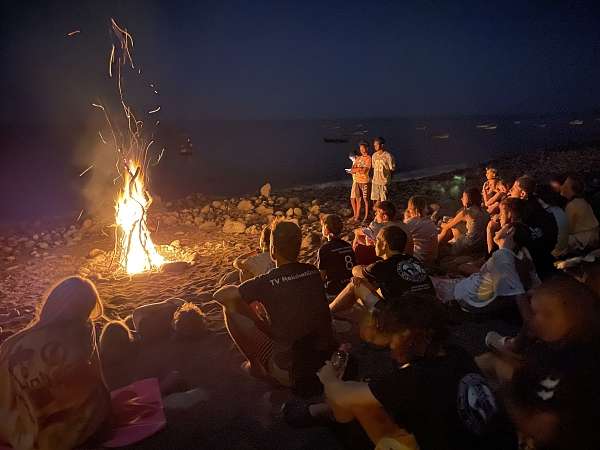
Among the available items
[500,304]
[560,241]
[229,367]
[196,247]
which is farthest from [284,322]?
[196,247]

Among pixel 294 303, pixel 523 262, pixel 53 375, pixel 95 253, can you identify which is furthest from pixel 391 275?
pixel 95 253

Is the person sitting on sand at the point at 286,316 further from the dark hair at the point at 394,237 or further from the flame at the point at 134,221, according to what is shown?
the flame at the point at 134,221

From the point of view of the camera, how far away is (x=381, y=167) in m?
11.1

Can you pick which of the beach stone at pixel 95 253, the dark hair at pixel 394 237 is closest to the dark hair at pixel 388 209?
the dark hair at pixel 394 237

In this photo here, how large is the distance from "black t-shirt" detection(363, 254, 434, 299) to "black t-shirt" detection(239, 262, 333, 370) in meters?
0.76

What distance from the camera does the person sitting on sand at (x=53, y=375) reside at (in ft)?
10.7

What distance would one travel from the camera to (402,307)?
278cm

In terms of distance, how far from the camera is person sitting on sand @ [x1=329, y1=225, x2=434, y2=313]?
461 cm

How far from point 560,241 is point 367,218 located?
5.45 m

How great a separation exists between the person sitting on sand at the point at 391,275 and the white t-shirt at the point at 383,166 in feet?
20.7

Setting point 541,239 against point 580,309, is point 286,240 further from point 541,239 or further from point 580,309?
point 541,239

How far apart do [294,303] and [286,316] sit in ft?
0.45

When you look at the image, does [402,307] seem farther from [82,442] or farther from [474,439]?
[82,442]

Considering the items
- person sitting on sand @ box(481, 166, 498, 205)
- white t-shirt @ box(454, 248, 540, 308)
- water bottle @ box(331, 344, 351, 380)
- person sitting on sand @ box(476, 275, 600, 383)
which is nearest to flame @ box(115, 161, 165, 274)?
white t-shirt @ box(454, 248, 540, 308)
